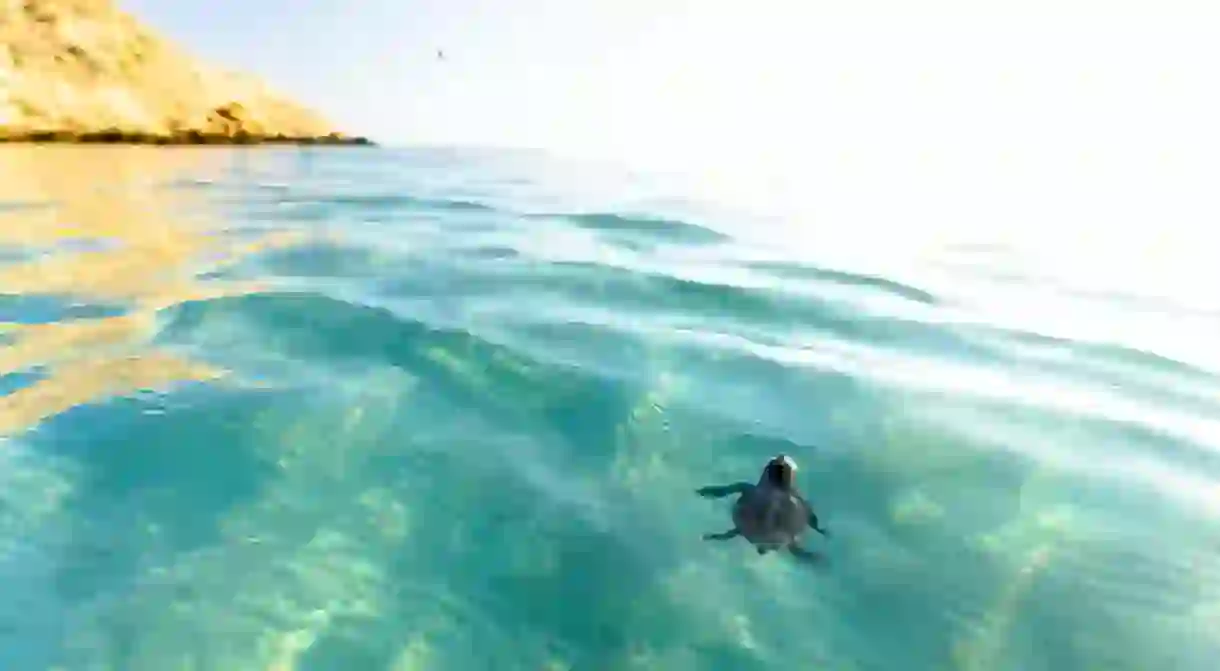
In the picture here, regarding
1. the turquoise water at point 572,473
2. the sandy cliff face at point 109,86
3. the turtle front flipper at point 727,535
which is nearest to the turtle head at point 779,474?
the turtle front flipper at point 727,535

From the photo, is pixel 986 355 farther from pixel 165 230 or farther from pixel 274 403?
pixel 165 230

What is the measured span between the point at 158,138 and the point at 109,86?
22.5 meters

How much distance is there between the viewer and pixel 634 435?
9680 millimetres

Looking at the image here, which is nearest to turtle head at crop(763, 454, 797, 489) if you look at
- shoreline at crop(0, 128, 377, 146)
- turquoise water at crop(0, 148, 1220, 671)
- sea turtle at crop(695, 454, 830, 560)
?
sea turtle at crop(695, 454, 830, 560)

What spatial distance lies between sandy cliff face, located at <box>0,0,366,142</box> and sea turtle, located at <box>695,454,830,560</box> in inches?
3413

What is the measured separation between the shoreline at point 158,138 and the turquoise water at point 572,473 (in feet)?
236

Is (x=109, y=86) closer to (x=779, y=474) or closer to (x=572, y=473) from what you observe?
(x=572, y=473)

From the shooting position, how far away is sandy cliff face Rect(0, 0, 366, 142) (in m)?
85.8

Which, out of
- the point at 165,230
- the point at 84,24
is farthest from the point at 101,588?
the point at 84,24

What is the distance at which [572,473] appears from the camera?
29.1ft

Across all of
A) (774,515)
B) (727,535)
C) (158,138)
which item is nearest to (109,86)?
(158,138)

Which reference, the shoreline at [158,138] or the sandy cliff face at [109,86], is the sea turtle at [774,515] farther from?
the sandy cliff face at [109,86]

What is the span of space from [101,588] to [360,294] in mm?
8520

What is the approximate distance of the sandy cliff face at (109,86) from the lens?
85.8 meters
